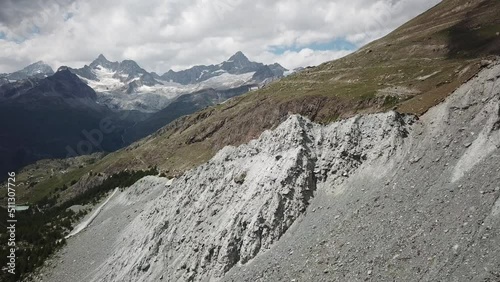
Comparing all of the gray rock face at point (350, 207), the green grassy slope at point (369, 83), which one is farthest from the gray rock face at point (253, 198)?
the green grassy slope at point (369, 83)

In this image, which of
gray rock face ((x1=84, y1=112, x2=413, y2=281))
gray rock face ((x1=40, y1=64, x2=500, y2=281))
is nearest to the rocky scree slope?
gray rock face ((x1=40, y1=64, x2=500, y2=281))

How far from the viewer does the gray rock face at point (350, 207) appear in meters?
28.2

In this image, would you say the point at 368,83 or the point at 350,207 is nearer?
the point at 350,207

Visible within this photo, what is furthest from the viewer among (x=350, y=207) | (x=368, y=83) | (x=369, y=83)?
(x=368, y=83)

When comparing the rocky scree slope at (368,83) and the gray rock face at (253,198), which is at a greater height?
the rocky scree slope at (368,83)

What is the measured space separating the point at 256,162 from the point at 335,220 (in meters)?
17.1

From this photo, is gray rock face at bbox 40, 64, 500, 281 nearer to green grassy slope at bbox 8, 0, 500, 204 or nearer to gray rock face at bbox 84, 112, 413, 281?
gray rock face at bbox 84, 112, 413, 281

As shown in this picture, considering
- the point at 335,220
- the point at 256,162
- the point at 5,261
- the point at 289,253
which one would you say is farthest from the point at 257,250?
the point at 5,261

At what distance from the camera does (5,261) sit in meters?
80.8

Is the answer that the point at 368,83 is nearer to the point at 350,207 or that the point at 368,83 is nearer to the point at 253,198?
the point at 253,198

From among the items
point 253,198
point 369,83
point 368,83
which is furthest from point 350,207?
point 368,83

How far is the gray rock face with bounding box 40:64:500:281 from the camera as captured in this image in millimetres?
28156

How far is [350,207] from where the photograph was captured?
37.4 metres

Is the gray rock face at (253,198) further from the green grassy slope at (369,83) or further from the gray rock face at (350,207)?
the green grassy slope at (369,83)
